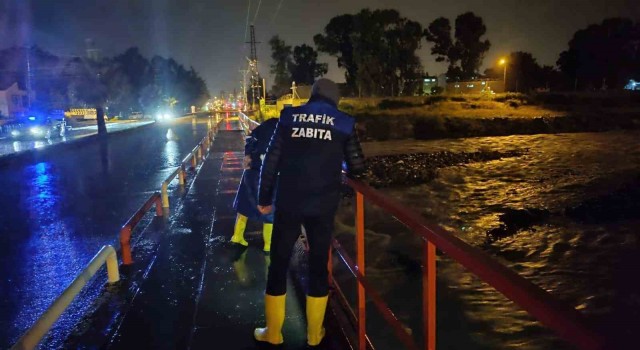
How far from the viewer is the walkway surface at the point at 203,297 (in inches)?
153

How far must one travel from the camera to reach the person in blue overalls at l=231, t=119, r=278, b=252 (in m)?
5.05

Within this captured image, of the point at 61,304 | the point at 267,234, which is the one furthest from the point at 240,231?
the point at 61,304

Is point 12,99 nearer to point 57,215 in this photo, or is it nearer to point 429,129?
point 429,129

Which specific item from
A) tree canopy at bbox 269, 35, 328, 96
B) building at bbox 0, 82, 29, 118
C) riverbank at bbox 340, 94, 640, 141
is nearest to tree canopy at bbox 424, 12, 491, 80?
tree canopy at bbox 269, 35, 328, 96

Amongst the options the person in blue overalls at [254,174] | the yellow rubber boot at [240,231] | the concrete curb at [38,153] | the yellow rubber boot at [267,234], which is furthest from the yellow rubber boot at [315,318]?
the concrete curb at [38,153]

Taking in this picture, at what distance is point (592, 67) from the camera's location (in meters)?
80.5

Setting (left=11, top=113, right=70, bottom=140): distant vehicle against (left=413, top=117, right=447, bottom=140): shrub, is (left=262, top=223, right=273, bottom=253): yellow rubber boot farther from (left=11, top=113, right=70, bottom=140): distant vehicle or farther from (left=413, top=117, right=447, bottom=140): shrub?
(left=11, top=113, right=70, bottom=140): distant vehicle

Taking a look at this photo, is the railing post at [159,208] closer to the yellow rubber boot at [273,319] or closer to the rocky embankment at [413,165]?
the yellow rubber boot at [273,319]

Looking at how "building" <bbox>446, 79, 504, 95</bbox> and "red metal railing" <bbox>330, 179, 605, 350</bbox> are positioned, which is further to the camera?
"building" <bbox>446, 79, 504, 95</bbox>

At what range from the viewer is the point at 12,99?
166 feet

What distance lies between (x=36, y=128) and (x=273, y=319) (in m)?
34.2

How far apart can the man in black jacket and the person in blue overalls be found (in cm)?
151

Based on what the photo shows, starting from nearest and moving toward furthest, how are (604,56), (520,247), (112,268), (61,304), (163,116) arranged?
(61,304) → (112,268) → (520,247) → (163,116) → (604,56)

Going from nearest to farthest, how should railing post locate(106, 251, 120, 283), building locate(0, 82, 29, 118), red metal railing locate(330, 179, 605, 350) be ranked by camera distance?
red metal railing locate(330, 179, 605, 350) < railing post locate(106, 251, 120, 283) < building locate(0, 82, 29, 118)
